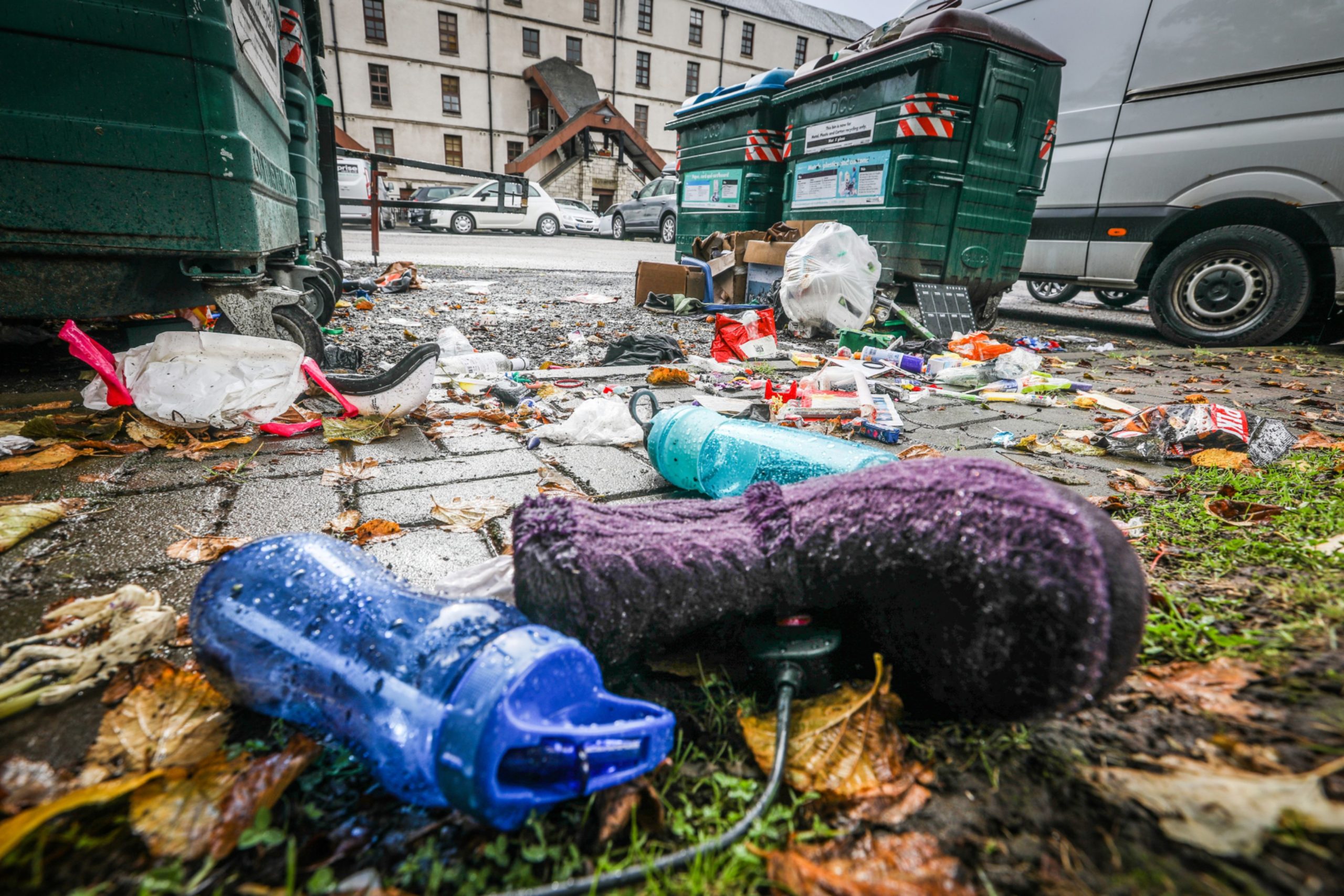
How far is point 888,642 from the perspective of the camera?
3.11 ft

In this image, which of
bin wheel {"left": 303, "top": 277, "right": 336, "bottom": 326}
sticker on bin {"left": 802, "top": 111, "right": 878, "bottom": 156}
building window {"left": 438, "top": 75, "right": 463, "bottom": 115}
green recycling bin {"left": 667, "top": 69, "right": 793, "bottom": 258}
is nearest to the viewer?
bin wheel {"left": 303, "top": 277, "right": 336, "bottom": 326}

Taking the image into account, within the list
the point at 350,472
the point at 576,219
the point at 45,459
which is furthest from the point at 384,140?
the point at 350,472

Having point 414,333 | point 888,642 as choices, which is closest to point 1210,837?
point 888,642

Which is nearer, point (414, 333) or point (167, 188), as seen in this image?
point (167, 188)

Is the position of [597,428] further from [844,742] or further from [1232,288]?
[1232,288]

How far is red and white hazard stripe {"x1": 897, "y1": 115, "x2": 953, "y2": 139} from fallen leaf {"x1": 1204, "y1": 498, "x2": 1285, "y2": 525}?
435 centimetres

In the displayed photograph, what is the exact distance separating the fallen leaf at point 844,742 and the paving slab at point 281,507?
4.14ft

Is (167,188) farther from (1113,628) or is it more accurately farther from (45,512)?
(1113,628)

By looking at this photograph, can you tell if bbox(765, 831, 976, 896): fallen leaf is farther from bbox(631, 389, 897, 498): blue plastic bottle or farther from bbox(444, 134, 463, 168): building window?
bbox(444, 134, 463, 168): building window

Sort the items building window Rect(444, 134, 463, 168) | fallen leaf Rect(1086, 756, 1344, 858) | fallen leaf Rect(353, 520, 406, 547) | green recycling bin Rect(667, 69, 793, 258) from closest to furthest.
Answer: fallen leaf Rect(1086, 756, 1344, 858) → fallen leaf Rect(353, 520, 406, 547) → green recycling bin Rect(667, 69, 793, 258) → building window Rect(444, 134, 463, 168)

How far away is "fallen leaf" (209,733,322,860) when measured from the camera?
0.74 meters

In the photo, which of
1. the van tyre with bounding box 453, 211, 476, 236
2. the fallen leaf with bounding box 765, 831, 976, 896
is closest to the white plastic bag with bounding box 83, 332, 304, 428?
the fallen leaf with bounding box 765, 831, 976, 896

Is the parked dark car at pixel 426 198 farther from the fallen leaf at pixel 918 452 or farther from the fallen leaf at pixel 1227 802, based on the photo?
the fallen leaf at pixel 1227 802

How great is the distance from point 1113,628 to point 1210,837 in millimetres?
215
